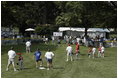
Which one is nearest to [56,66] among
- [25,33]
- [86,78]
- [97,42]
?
[86,78]

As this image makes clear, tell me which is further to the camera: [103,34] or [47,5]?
[47,5]

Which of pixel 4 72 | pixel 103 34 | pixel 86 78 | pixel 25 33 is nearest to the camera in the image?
pixel 86 78

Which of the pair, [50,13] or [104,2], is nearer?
[104,2]

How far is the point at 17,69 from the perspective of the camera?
24.5 meters

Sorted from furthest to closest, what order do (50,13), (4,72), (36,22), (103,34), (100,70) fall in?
(50,13) → (36,22) → (103,34) → (100,70) → (4,72)

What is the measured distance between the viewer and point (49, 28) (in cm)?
7388

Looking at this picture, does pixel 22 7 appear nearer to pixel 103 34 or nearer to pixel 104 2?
pixel 103 34

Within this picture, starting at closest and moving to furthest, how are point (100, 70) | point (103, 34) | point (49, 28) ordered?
point (100, 70), point (103, 34), point (49, 28)

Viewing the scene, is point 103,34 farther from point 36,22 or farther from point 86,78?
point 86,78

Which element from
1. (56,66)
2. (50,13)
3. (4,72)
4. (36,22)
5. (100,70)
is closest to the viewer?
(4,72)

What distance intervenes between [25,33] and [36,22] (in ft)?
22.4

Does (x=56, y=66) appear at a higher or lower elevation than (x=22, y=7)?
lower

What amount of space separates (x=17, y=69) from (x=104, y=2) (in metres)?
31.4

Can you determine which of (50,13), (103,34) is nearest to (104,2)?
(103,34)
